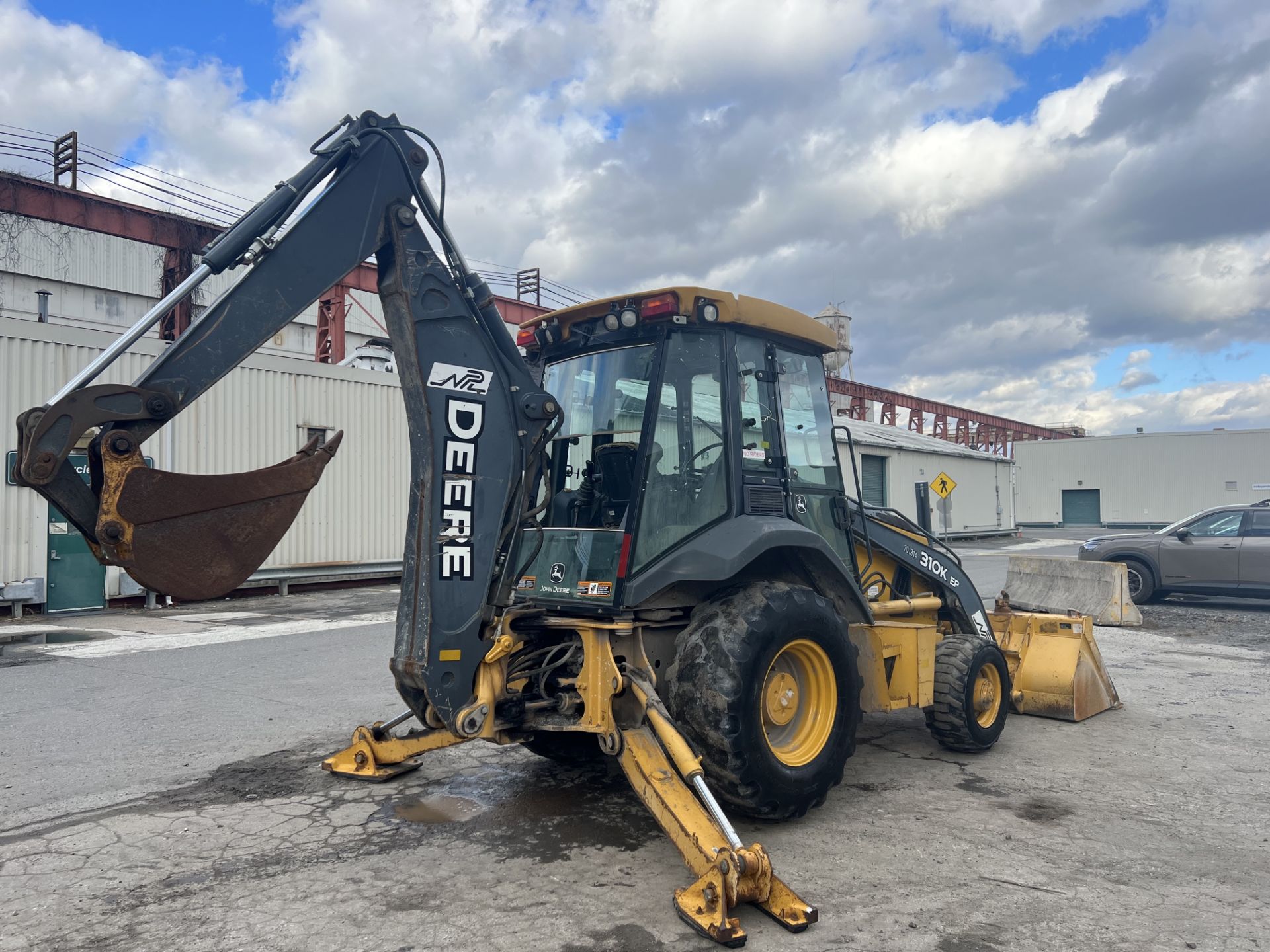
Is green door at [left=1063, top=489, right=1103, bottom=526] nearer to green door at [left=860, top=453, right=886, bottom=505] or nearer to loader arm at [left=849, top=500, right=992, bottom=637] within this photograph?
green door at [left=860, top=453, right=886, bottom=505]

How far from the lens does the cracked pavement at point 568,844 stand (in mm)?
3395

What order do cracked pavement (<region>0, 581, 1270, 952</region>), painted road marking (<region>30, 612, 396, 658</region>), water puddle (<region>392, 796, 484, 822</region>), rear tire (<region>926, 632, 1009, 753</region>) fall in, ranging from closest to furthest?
cracked pavement (<region>0, 581, 1270, 952</region>), water puddle (<region>392, 796, 484, 822</region>), rear tire (<region>926, 632, 1009, 753</region>), painted road marking (<region>30, 612, 396, 658</region>)

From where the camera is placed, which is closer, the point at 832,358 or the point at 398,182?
the point at 398,182

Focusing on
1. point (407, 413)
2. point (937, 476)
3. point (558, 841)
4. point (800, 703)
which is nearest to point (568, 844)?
point (558, 841)

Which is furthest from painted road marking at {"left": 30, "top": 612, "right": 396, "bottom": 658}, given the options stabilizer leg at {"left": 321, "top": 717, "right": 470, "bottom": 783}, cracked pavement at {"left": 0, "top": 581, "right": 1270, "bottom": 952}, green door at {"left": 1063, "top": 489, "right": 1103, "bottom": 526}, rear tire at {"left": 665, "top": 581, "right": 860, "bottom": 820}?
green door at {"left": 1063, "top": 489, "right": 1103, "bottom": 526}

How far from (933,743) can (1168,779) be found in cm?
136

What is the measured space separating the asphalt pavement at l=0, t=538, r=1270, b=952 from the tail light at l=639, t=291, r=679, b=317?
2517mm

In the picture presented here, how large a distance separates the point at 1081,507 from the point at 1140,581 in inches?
1307

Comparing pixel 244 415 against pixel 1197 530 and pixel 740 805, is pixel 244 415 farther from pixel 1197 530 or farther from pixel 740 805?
pixel 1197 530

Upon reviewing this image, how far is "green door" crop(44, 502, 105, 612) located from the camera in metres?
13.4

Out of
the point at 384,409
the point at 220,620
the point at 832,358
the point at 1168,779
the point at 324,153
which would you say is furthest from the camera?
the point at 832,358

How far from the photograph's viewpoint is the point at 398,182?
13.4ft

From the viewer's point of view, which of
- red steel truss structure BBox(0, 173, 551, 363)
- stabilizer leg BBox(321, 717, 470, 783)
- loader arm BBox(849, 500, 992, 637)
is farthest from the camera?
red steel truss structure BBox(0, 173, 551, 363)

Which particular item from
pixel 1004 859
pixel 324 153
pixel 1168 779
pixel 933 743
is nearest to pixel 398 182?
pixel 324 153
